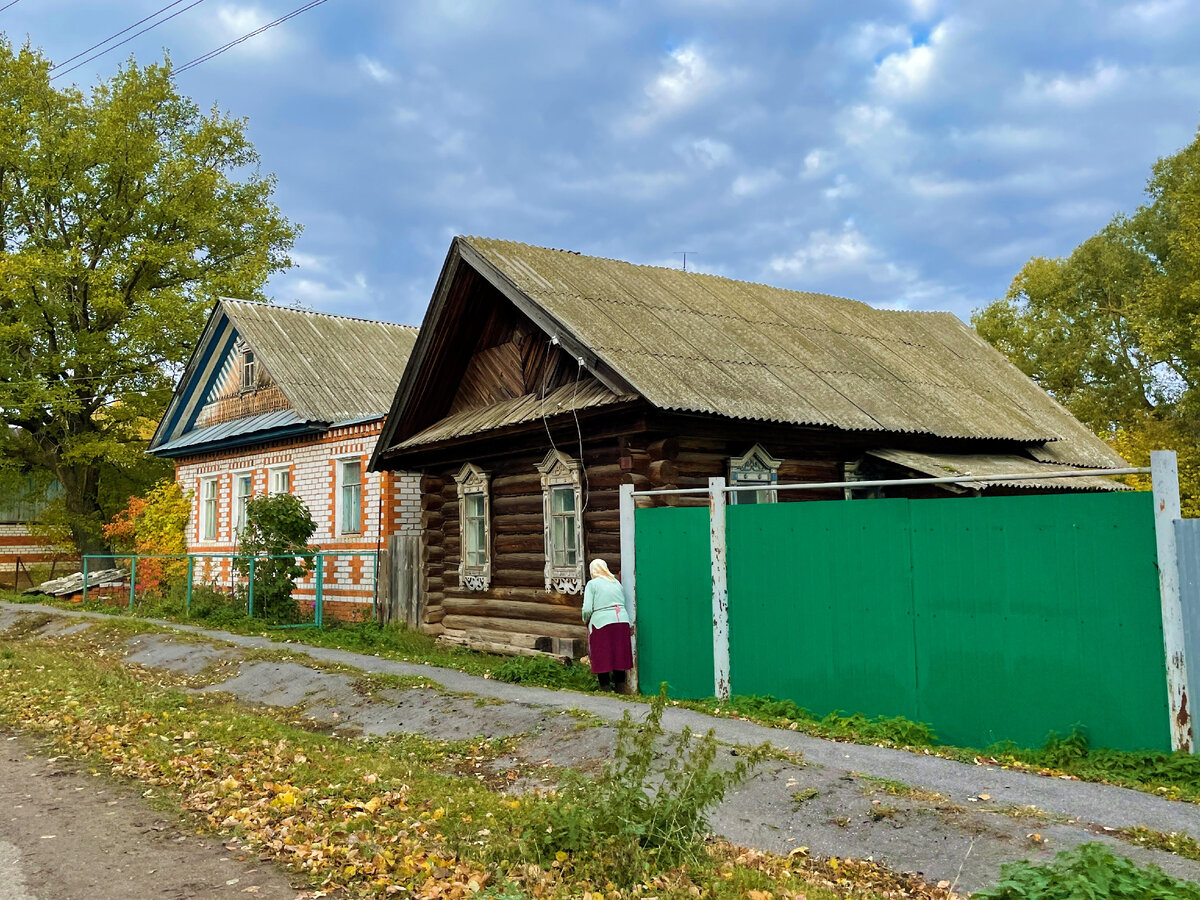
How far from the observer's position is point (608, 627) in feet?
32.9

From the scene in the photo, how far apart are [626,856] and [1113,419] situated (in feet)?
133

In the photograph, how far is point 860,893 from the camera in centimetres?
497

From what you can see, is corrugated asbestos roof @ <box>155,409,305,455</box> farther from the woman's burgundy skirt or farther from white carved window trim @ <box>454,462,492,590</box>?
the woman's burgundy skirt

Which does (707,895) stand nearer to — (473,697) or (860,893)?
(860,893)

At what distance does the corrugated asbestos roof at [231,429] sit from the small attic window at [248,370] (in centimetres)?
81

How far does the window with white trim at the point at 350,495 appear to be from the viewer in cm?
1967

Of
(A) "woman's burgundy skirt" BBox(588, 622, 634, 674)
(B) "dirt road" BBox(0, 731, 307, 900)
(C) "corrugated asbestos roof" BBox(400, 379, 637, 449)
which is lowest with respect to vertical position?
(B) "dirt road" BBox(0, 731, 307, 900)

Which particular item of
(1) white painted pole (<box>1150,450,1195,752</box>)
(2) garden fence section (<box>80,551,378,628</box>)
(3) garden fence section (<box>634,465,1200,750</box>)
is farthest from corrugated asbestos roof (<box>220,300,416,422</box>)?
(1) white painted pole (<box>1150,450,1195,752</box>)

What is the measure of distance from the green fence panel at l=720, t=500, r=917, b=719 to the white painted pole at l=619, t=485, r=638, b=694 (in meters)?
1.22

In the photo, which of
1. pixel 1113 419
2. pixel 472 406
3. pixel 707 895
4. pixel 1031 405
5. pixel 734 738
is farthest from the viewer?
pixel 1113 419

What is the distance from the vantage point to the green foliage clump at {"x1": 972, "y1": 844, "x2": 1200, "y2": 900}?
13.6ft

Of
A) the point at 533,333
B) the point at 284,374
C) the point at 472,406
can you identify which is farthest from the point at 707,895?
the point at 284,374

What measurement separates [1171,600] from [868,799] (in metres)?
2.42

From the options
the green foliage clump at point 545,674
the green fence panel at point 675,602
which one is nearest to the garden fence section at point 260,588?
the green foliage clump at point 545,674
